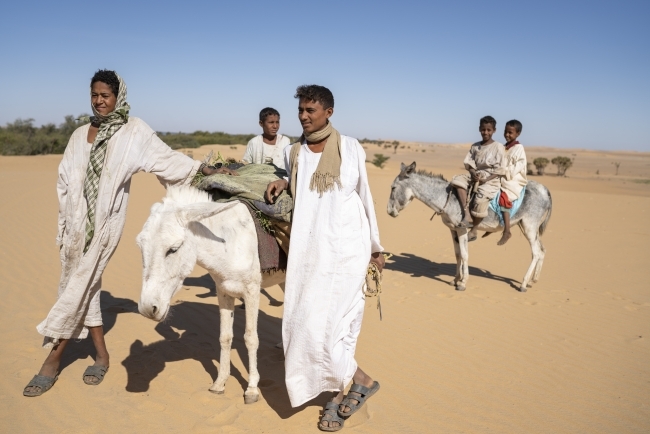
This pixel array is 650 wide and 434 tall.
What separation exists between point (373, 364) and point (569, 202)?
16.9 m

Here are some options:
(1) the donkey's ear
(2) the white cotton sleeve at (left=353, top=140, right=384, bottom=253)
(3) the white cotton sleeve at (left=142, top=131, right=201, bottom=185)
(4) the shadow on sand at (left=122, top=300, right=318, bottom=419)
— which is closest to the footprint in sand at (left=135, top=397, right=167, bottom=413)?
(4) the shadow on sand at (left=122, top=300, right=318, bottom=419)

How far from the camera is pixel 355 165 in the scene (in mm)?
3502

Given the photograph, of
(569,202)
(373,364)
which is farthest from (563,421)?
→ (569,202)

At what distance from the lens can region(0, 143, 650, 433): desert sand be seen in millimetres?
3848

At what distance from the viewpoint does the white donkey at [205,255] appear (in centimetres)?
304

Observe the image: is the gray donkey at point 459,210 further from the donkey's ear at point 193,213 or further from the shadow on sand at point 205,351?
the donkey's ear at point 193,213

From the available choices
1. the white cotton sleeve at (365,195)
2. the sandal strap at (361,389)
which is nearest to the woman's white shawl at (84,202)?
the white cotton sleeve at (365,195)

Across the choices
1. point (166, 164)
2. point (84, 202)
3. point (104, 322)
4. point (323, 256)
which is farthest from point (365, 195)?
point (104, 322)

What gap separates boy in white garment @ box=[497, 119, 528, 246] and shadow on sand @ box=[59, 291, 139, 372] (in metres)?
6.03

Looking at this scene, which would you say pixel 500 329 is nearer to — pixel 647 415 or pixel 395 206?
pixel 647 415

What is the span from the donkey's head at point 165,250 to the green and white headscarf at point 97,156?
2.62 feet

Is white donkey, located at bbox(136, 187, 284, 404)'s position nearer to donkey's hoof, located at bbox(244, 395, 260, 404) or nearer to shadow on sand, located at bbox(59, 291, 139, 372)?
donkey's hoof, located at bbox(244, 395, 260, 404)

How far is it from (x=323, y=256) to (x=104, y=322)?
3.61 metres

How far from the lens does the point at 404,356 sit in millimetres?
5172
